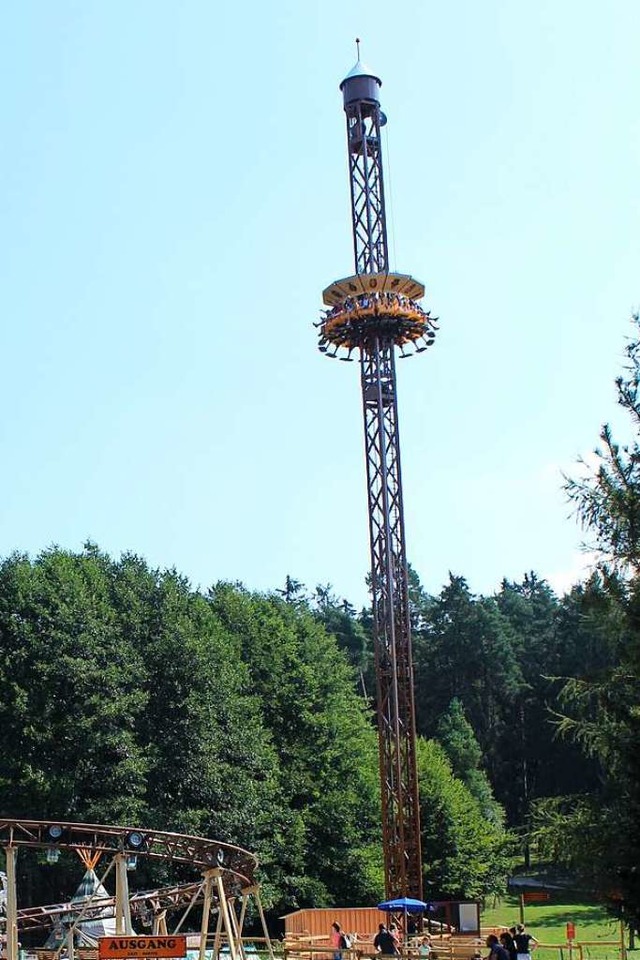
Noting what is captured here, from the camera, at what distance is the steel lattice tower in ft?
120

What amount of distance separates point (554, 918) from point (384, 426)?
30.4m

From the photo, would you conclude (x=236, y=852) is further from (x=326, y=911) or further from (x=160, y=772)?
(x=160, y=772)

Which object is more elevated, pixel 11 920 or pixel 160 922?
pixel 11 920

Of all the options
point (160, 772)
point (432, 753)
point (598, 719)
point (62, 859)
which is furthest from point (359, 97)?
point (432, 753)

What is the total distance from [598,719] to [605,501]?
8.40 ft

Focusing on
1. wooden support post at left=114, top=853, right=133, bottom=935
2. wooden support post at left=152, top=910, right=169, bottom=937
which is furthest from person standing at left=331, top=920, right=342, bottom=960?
wooden support post at left=152, top=910, right=169, bottom=937

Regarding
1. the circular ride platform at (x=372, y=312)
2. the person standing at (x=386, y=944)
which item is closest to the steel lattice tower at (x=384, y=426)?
the circular ride platform at (x=372, y=312)

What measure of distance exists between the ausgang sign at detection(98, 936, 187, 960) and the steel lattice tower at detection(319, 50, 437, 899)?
1738 cm

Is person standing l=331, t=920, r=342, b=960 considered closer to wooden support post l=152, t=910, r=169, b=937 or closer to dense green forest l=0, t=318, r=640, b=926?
wooden support post l=152, t=910, r=169, b=937

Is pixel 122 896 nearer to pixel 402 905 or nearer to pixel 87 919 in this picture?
pixel 87 919

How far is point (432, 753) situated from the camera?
62531 millimetres

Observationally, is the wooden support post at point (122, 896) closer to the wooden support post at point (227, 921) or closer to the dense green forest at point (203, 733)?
the wooden support post at point (227, 921)

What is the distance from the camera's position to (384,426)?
38562 mm

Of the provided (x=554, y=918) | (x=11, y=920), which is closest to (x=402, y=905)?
(x=11, y=920)
